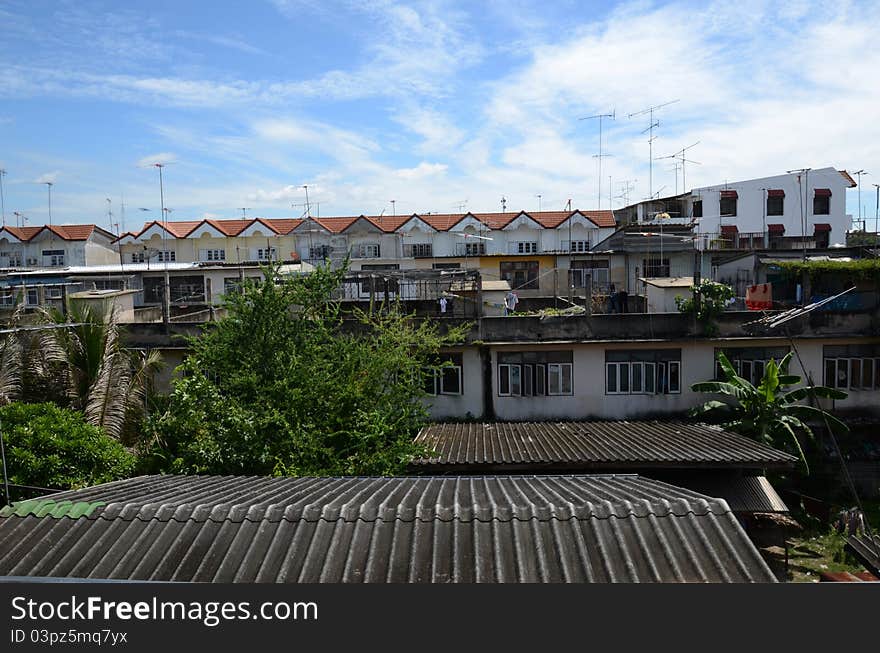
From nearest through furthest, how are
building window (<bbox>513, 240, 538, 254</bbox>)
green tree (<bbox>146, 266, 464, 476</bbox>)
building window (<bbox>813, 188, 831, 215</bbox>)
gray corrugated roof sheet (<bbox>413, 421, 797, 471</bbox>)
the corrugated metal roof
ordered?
green tree (<bbox>146, 266, 464, 476</bbox>) < gray corrugated roof sheet (<bbox>413, 421, 797, 471</bbox>) < the corrugated metal roof < building window (<bbox>813, 188, 831, 215</bbox>) < building window (<bbox>513, 240, 538, 254</bbox>)

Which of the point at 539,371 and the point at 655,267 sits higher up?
the point at 655,267

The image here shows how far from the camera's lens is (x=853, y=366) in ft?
57.3

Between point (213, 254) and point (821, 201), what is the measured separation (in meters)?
35.8

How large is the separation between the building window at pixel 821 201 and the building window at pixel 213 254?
114ft

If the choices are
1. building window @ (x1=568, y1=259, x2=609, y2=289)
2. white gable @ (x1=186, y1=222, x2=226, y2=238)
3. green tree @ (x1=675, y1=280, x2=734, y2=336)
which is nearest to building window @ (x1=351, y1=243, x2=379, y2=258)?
white gable @ (x1=186, y1=222, x2=226, y2=238)

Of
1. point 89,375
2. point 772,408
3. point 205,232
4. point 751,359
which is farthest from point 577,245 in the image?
point 89,375

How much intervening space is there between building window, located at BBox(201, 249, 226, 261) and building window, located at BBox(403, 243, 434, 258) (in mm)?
11801

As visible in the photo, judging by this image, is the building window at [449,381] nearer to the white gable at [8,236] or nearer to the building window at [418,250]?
→ the building window at [418,250]

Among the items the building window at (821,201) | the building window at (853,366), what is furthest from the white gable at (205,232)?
the building window at (853,366)

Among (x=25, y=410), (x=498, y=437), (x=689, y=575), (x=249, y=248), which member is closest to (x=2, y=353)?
(x=25, y=410)

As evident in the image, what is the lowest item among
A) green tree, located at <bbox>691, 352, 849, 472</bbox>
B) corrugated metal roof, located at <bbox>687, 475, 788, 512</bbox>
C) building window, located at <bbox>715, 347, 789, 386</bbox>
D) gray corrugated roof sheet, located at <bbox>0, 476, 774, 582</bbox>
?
corrugated metal roof, located at <bbox>687, 475, 788, 512</bbox>

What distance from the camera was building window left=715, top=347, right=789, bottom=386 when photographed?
1745 cm

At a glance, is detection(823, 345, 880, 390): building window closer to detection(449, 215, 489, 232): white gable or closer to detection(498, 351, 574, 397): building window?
detection(498, 351, 574, 397): building window

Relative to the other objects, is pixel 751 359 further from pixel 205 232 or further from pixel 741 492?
pixel 205 232
